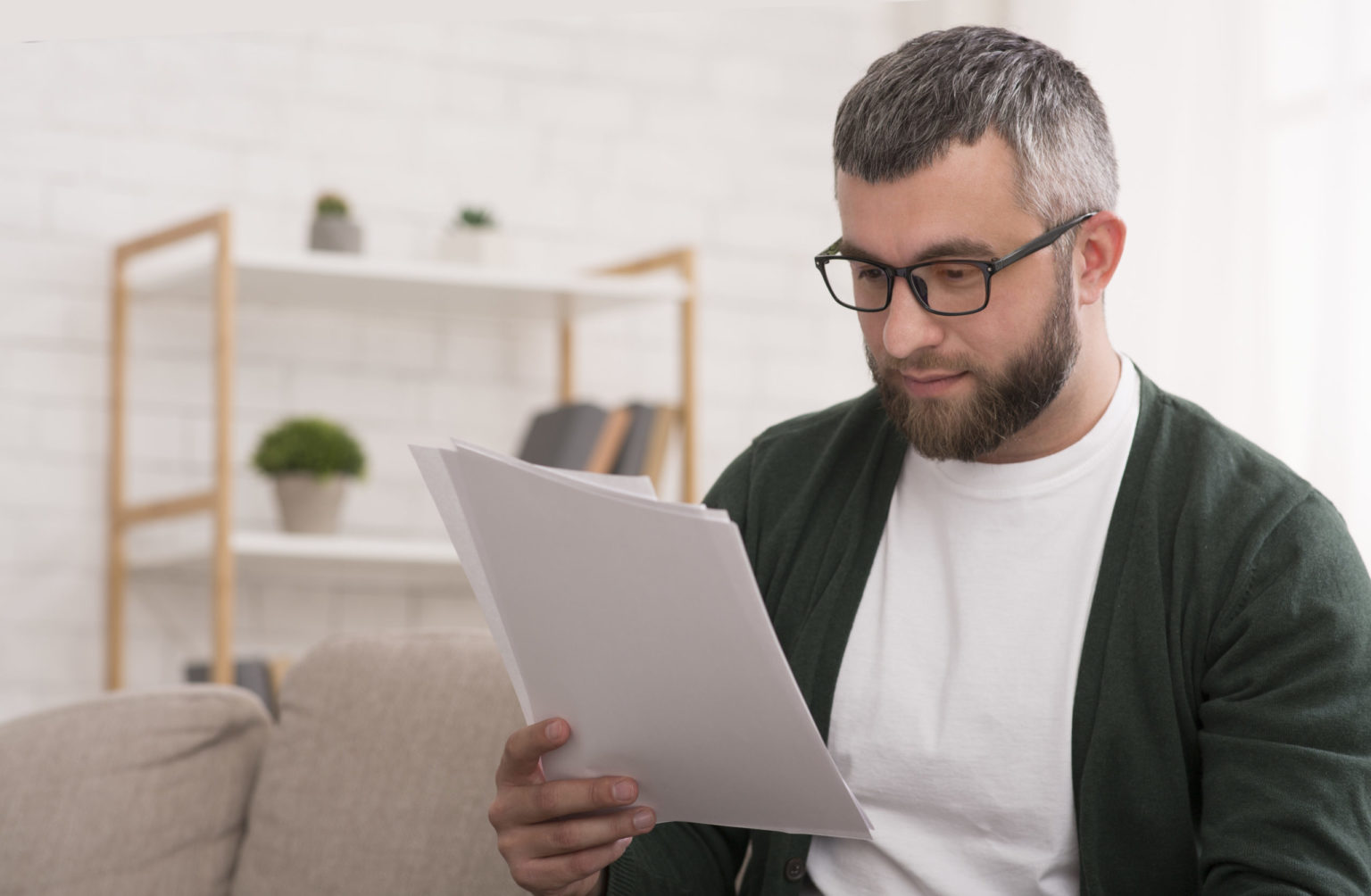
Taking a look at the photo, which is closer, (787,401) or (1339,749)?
(1339,749)

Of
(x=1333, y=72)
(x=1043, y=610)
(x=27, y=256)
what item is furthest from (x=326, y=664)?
(x=1333, y=72)

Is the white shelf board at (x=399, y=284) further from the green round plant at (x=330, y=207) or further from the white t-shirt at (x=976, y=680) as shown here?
the white t-shirt at (x=976, y=680)

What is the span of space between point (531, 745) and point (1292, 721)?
55 centimetres

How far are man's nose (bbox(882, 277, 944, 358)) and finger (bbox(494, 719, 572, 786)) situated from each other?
0.40 metres

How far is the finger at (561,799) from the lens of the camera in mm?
1159

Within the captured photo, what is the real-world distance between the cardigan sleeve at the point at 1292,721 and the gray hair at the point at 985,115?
315mm

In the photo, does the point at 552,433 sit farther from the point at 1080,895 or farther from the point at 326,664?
the point at 1080,895

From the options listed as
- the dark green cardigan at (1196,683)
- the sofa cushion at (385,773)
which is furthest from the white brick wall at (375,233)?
the dark green cardigan at (1196,683)

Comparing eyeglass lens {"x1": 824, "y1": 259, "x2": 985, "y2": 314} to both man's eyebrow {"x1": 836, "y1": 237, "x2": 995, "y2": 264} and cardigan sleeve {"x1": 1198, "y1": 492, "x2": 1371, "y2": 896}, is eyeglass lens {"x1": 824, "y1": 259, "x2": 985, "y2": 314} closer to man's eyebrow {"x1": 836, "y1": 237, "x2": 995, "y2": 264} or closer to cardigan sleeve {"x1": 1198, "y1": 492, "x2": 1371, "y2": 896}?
man's eyebrow {"x1": 836, "y1": 237, "x2": 995, "y2": 264}

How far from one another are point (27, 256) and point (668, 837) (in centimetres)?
201

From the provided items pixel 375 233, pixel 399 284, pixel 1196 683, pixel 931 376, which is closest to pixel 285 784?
pixel 931 376

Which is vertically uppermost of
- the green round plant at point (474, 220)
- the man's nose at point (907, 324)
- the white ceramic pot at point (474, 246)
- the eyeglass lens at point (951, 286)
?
the green round plant at point (474, 220)

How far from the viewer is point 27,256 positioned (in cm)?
285

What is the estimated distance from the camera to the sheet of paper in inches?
40.2
